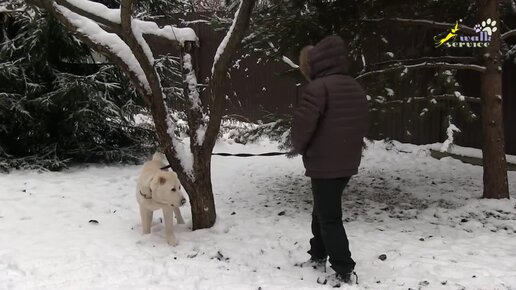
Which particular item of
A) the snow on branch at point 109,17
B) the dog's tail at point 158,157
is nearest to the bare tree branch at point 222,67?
Answer: the snow on branch at point 109,17

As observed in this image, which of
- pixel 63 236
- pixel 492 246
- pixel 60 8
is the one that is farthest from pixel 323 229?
pixel 60 8

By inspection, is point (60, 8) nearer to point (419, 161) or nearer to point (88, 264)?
point (88, 264)

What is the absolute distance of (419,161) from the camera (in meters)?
8.91

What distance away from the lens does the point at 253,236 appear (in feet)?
17.1

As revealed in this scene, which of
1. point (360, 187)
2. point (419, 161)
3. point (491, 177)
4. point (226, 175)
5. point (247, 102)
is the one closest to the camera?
point (491, 177)

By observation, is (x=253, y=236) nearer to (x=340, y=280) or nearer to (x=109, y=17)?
(x=340, y=280)

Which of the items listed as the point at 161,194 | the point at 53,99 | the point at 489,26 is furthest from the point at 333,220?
the point at 53,99

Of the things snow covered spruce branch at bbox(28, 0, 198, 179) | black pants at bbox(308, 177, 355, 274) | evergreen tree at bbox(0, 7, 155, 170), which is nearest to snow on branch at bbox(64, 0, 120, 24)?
snow covered spruce branch at bbox(28, 0, 198, 179)

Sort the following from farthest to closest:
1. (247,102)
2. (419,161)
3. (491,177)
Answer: (247,102) < (419,161) < (491,177)

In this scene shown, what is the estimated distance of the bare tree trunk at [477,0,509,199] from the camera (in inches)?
233

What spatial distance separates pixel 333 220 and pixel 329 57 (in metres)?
1.28

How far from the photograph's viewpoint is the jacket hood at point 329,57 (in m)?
3.95

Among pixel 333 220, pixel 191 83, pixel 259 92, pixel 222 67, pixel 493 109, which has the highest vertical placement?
pixel 222 67

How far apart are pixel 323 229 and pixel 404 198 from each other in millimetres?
3049
